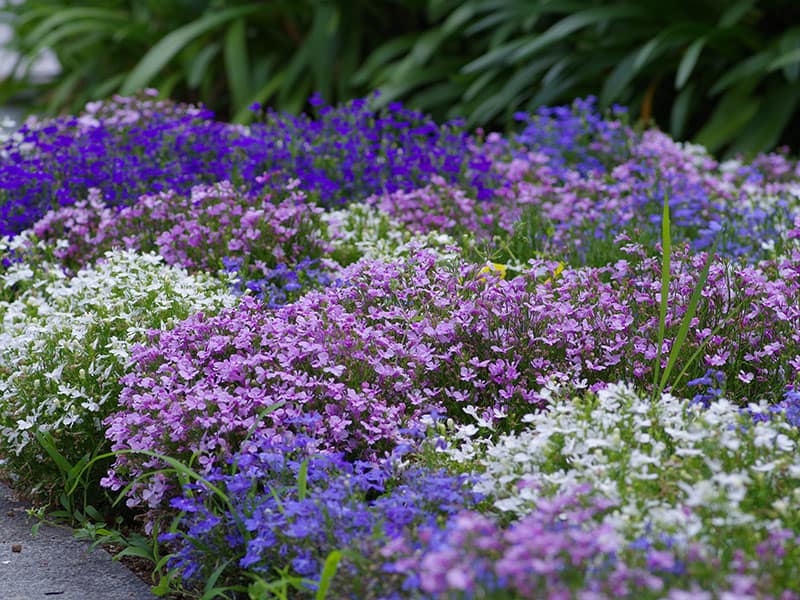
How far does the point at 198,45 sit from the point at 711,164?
5.16 metres

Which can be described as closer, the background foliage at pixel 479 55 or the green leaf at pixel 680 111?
the green leaf at pixel 680 111

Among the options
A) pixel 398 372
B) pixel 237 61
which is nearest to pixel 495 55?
pixel 237 61

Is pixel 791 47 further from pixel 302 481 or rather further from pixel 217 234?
pixel 302 481

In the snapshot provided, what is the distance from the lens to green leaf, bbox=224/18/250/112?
29.1 feet

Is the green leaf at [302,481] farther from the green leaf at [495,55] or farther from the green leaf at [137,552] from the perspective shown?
the green leaf at [495,55]

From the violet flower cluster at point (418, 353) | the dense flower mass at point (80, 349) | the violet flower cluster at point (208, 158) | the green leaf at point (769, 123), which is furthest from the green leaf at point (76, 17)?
the violet flower cluster at point (418, 353)

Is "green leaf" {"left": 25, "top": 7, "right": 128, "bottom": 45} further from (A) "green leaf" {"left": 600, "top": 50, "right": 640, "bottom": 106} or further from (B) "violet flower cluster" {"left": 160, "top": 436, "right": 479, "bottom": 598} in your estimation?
(B) "violet flower cluster" {"left": 160, "top": 436, "right": 479, "bottom": 598}

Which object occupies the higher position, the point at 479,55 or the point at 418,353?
the point at 479,55

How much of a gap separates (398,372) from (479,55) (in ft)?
19.5

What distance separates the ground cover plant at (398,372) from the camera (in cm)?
226

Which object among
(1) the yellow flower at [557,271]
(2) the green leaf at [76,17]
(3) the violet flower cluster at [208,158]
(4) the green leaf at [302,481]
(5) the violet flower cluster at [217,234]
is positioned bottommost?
(4) the green leaf at [302,481]

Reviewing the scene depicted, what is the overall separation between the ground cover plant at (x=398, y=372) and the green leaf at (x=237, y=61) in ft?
11.2

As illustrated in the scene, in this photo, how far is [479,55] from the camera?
28.3ft

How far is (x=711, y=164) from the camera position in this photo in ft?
19.9
